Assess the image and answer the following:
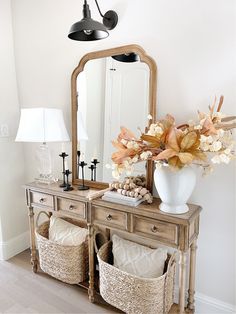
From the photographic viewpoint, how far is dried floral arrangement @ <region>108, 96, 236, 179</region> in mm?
1170

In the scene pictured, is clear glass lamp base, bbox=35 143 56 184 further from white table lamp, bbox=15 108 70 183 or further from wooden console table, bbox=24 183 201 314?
white table lamp, bbox=15 108 70 183

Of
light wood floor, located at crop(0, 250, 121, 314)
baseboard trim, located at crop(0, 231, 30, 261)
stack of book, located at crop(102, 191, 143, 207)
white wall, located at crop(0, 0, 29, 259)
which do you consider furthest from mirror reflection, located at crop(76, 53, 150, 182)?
baseboard trim, located at crop(0, 231, 30, 261)

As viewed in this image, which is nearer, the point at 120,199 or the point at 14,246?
the point at 120,199

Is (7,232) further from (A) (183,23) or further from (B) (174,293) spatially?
(A) (183,23)

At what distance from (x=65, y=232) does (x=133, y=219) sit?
2.72 feet

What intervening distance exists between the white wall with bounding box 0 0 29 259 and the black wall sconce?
3.43 feet

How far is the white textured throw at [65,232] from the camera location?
1.97m

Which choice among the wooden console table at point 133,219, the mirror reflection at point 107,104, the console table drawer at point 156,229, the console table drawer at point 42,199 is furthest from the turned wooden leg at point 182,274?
the console table drawer at point 42,199

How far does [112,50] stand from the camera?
1.75 m

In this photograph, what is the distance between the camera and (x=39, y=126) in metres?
1.83

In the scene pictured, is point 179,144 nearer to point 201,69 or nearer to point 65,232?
point 201,69

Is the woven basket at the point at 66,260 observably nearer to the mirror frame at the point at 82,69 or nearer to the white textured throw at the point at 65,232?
the white textured throw at the point at 65,232

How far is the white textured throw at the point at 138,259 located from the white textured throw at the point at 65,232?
35 cm

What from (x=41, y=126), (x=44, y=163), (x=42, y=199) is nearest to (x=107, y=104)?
(x=41, y=126)
